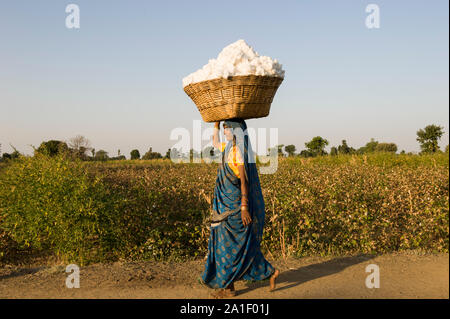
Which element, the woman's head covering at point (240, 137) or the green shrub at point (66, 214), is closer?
the woman's head covering at point (240, 137)

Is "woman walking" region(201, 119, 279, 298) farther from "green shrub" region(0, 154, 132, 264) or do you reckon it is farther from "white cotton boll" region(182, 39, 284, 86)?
"green shrub" region(0, 154, 132, 264)

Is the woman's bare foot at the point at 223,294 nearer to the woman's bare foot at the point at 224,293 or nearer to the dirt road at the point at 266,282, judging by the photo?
the woman's bare foot at the point at 224,293

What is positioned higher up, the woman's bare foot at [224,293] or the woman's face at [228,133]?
the woman's face at [228,133]

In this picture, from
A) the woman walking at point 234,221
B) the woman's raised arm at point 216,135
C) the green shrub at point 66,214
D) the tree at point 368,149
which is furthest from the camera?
the tree at point 368,149

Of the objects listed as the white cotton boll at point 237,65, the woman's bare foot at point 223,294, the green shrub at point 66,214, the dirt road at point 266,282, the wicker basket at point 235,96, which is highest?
the white cotton boll at point 237,65

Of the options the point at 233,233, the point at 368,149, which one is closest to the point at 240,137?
the point at 233,233

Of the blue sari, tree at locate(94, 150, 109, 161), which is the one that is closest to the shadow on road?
the blue sari

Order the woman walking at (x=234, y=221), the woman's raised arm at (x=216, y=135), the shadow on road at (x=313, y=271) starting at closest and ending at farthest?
1. the woman walking at (x=234, y=221)
2. the woman's raised arm at (x=216, y=135)
3. the shadow on road at (x=313, y=271)

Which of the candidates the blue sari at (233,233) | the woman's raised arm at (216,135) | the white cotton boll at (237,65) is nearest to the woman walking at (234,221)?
the blue sari at (233,233)

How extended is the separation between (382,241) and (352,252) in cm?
50

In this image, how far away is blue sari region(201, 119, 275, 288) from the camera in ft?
12.8

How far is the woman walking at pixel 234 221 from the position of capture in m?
3.88

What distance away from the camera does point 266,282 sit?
4.53 m
